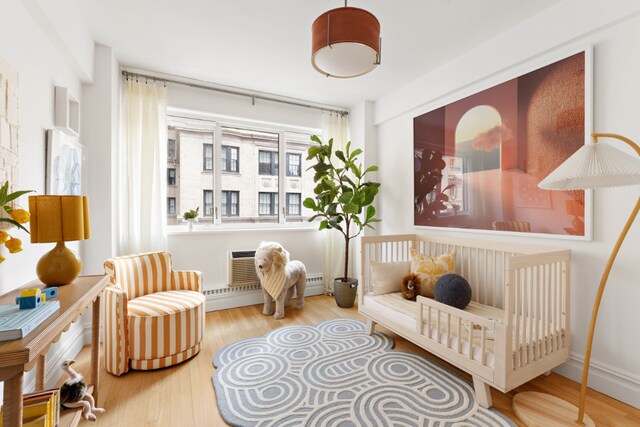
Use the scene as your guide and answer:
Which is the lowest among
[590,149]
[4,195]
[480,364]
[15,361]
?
[480,364]

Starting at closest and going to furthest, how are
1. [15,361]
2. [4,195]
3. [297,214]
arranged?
1. [15,361]
2. [4,195]
3. [297,214]

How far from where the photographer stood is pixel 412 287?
2.45 meters

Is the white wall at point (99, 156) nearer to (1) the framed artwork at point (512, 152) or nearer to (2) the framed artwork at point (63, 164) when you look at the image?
(2) the framed artwork at point (63, 164)

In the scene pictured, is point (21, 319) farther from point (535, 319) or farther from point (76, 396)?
point (535, 319)

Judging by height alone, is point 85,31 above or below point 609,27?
above

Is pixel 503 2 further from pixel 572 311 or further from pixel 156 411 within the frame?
pixel 156 411

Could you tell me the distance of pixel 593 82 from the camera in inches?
72.3

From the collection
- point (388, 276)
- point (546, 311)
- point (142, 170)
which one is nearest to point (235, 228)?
point (142, 170)

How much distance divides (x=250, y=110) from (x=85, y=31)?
5.22 ft

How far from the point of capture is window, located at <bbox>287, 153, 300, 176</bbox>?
3905mm

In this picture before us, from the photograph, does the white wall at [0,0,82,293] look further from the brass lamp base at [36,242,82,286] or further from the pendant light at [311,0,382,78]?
the pendant light at [311,0,382,78]

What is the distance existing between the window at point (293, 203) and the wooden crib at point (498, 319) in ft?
5.77

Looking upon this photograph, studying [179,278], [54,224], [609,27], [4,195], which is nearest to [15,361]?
[4,195]

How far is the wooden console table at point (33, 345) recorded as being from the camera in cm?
82
